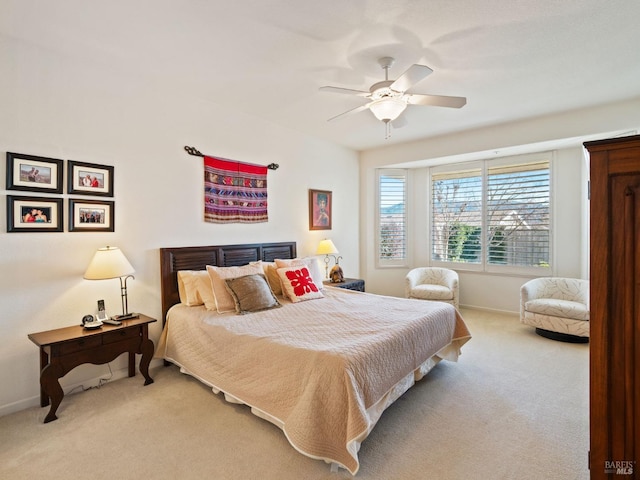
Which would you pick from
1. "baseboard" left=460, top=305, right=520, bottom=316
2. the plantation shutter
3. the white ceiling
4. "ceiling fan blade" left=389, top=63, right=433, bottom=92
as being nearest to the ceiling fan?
"ceiling fan blade" left=389, top=63, right=433, bottom=92

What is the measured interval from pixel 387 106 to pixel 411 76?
0.44 m

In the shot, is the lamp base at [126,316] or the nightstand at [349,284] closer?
the lamp base at [126,316]

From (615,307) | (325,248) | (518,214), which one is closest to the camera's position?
(615,307)

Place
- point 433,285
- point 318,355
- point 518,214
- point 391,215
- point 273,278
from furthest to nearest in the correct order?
point 391,215 → point 433,285 → point 518,214 → point 273,278 → point 318,355

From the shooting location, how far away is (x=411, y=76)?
2.23m

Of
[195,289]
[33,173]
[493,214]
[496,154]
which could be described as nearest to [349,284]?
[195,289]

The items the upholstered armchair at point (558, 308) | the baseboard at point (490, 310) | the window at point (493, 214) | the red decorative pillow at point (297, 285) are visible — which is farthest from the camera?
the baseboard at point (490, 310)

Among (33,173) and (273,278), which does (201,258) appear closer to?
(273,278)

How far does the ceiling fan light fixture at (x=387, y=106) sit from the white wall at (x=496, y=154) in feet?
8.39

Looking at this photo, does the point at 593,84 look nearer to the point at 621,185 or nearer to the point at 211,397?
the point at 621,185

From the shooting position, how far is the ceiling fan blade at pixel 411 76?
2.12 m

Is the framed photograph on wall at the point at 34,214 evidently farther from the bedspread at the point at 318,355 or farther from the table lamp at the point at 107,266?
the bedspread at the point at 318,355

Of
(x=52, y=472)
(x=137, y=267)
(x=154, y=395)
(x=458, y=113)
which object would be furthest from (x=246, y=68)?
(x=52, y=472)

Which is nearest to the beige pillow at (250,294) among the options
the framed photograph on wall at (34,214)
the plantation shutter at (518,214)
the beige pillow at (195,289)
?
the beige pillow at (195,289)
